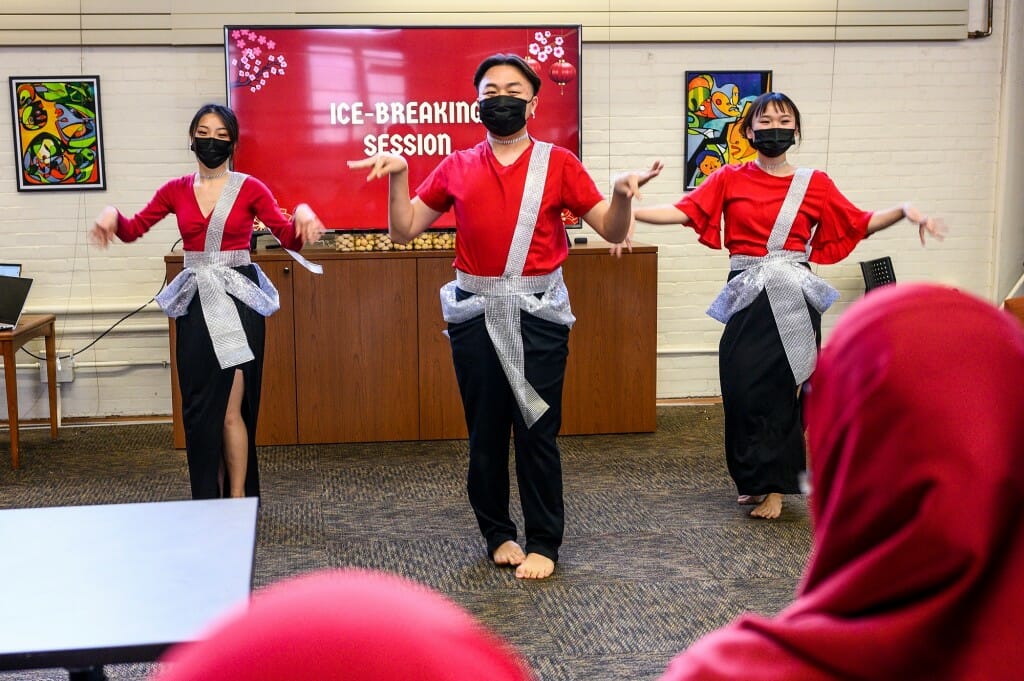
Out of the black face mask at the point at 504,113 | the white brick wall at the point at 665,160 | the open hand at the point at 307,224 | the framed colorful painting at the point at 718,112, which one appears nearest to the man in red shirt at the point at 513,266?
the black face mask at the point at 504,113

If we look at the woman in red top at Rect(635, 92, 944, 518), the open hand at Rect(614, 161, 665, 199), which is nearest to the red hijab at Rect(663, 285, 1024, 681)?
the open hand at Rect(614, 161, 665, 199)

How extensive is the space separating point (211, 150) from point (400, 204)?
735mm

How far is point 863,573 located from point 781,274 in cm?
341

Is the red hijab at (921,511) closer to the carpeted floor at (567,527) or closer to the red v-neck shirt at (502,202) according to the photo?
the carpeted floor at (567,527)

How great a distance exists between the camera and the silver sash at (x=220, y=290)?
12.4 feet

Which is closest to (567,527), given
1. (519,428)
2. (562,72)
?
(519,428)

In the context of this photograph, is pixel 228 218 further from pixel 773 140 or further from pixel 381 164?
pixel 773 140

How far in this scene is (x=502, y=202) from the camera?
11.6 ft

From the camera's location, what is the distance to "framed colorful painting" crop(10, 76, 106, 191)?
571 centimetres

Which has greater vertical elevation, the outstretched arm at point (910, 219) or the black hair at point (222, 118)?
the black hair at point (222, 118)

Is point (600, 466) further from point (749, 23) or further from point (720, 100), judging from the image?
point (749, 23)

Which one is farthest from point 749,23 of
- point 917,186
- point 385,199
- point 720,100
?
point 385,199

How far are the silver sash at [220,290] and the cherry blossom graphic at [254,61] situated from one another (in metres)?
1.76

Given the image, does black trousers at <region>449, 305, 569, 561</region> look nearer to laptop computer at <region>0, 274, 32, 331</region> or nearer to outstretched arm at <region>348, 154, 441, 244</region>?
outstretched arm at <region>348, 154, 441, 244</region>
